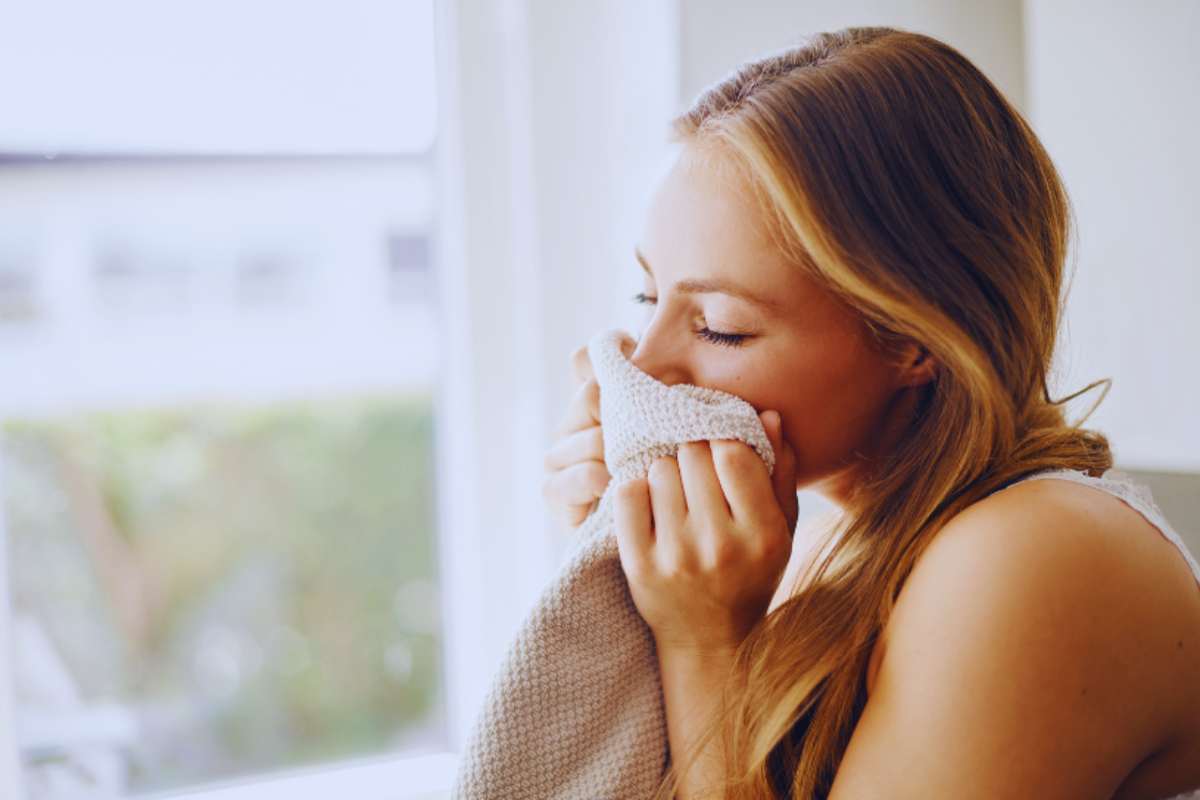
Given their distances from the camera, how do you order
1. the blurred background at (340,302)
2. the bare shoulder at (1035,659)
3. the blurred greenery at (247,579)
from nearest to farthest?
the bare shoulder at (1035,659) < the blurred background at (340,302) < the blurred greenery at (247,579)

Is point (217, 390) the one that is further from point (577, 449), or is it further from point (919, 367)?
point (919, 367)

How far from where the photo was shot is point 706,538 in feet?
2.40

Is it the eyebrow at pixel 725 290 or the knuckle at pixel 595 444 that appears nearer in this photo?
the eyebrow at pixel 725 290

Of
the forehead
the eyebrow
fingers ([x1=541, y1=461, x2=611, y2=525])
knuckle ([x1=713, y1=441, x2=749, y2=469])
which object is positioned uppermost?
the forehead

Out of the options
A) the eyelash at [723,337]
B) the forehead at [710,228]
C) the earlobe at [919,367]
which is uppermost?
the forehead at [710,228]

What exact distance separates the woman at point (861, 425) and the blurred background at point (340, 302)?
227 mm

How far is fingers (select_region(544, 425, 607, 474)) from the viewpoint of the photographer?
92 centimetres

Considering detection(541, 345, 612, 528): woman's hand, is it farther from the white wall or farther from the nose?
the white wall

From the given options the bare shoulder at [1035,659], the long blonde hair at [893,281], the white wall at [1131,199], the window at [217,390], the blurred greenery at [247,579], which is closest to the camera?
the bare shoulder at [1035,659]

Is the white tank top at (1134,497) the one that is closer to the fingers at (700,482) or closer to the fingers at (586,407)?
the fingers at (700,482)

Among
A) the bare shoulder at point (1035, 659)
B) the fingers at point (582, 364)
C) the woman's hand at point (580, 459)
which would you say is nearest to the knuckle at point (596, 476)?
the woman's hand at point (580, 459)

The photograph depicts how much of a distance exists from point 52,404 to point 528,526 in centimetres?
66

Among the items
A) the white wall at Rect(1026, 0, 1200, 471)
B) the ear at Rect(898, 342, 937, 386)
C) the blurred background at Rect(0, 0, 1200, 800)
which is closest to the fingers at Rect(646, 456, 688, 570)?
the ear at Rect(898, 342, 937, 386)

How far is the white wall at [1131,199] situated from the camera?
0.91 metres
